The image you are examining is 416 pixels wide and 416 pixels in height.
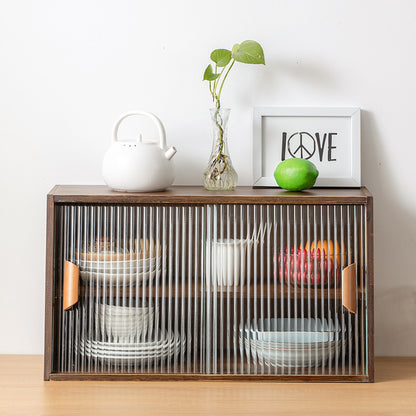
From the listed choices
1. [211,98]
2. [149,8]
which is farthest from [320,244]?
[149,8]

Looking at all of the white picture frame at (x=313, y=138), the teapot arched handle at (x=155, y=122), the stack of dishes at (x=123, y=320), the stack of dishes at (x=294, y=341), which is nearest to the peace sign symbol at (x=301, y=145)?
the white picture frame at (x=313, y=138)

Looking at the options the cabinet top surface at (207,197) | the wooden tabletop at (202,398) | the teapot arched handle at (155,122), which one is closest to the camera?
the wooden tabletop at (202,398)

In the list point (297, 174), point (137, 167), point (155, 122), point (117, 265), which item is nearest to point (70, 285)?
point (117, 265)

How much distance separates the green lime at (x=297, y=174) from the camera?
4.29 feet

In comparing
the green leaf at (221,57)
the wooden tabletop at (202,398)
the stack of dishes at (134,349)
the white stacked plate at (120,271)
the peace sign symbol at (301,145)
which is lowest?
the wooden tabletop at (202,398)

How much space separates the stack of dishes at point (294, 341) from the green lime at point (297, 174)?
30 cm

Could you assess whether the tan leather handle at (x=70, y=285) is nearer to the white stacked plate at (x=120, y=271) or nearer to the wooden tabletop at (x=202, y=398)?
the white stacked plate at (x=120, y=271)

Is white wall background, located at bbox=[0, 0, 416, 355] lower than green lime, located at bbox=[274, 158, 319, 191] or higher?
higher

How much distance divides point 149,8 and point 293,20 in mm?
372

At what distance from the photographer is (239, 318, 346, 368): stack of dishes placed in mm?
1305

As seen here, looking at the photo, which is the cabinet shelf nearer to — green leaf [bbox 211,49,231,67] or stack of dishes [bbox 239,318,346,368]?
stack of dishes [bbox 239,318,346,368]

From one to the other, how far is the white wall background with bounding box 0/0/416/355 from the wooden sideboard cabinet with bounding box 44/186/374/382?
0.81ft

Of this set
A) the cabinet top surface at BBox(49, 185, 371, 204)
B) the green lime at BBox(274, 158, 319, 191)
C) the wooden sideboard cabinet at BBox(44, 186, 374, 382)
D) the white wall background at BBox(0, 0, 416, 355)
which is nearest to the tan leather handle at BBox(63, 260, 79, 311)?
the wooden sideboard cabinet at BBox(44, 186, 374, 382)

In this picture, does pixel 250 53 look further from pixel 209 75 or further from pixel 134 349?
pixel 134 349
